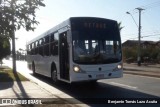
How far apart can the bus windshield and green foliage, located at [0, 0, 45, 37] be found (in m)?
4.72

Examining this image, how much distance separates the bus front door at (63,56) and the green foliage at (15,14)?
221 inches

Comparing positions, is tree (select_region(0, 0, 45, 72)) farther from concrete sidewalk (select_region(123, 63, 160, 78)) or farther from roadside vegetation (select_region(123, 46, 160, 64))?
roadside vegetation (select_region(123, 46, 160, 64))

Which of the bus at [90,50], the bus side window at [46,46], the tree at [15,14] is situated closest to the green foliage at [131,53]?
the bus side window at [46,46]

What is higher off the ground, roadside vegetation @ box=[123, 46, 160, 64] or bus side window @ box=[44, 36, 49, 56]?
bus side window @ box=[44, 36, 49, 56]

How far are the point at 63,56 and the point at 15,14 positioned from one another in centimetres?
699

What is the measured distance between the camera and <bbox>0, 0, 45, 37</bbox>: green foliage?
33.3ft

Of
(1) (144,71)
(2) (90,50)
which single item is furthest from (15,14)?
(1) (144,71)

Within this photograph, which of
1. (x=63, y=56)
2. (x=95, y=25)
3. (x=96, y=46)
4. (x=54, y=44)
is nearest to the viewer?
(x=96, y=46)

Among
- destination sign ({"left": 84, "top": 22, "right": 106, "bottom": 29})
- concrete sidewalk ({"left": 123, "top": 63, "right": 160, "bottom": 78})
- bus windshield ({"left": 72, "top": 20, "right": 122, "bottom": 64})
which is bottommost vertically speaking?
concrete sidewalk ({"left": 123, "top": 63, "right": 160, "bottom": 78})

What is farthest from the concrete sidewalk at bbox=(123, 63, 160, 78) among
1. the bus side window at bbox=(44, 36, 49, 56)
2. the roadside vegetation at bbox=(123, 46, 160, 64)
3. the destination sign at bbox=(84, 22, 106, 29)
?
the roadside vegetation at bbox=(123, 46, 160, 64)

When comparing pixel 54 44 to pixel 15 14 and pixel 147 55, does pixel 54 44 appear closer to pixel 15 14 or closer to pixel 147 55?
pixel 15 14

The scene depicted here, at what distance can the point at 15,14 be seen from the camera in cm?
1041

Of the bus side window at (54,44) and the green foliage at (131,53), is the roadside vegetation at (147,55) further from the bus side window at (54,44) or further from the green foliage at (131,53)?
the bus side window at (54,44)

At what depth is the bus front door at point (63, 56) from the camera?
16520mm
